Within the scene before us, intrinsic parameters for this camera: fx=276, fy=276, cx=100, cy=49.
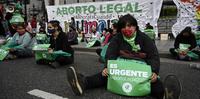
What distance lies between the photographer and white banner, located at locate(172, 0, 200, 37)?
1147 cm

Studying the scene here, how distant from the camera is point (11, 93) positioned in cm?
376

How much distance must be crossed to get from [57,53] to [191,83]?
2.72m

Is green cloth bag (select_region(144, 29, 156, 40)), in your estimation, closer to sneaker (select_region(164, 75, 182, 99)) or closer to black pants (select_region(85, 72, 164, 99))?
black pants (select_region(85, 72, 164, 99))

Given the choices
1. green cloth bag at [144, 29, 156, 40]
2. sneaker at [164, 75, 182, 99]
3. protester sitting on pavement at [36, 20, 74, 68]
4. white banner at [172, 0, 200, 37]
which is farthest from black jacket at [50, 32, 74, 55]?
white banner at [172, 0, 200, 37]

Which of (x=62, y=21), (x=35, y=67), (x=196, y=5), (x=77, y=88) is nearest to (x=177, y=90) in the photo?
(x=77, y=88)

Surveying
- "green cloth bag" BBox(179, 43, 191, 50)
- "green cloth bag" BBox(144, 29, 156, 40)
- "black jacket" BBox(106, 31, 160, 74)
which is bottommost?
"green cloth bag" BBox(144, 29, 156, 40)

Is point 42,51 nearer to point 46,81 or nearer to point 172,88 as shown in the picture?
point 46,81

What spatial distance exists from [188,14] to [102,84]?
8935mm

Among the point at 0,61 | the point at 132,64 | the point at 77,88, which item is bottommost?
the point at 0,61

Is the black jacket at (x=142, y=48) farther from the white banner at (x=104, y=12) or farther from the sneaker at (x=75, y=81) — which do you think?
the white banner at (x=104, y=12)

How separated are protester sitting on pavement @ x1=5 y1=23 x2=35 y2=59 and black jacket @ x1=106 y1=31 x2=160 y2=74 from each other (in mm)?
3771

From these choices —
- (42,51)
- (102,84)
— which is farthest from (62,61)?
(102,84)

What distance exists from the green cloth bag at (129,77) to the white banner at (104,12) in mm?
9457

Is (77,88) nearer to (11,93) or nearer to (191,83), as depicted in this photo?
(11,93)
